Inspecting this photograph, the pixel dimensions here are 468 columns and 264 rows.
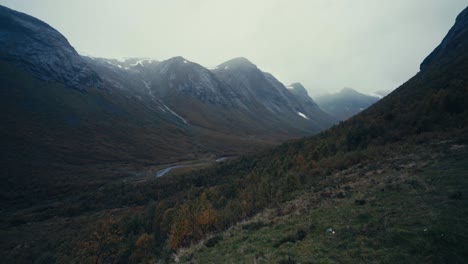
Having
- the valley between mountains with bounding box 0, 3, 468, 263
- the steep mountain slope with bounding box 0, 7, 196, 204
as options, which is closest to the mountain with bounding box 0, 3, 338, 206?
the steep mountain slope with bounding box 0, 7, 196, 204

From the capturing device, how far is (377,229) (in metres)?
9.52

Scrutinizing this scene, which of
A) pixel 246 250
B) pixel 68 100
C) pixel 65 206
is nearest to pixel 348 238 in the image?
pixel 246 250

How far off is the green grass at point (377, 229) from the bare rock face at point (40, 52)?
7092 inches

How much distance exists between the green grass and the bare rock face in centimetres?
18013

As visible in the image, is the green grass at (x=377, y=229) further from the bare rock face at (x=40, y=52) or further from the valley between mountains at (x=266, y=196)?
the bare rock face at (x=40, y=52)

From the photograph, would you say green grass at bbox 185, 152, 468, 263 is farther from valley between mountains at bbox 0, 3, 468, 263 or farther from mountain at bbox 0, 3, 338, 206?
mountain at bbox 0, 3, 338, 206

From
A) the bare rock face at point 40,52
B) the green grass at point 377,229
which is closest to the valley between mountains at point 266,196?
the green grass at point 377,229

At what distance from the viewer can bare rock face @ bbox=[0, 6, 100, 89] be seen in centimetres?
14688

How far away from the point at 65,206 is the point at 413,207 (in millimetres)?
63311

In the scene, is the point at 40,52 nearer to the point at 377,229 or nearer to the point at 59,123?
the point at 59,123

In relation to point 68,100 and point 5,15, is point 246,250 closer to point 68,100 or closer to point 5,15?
point 68,100

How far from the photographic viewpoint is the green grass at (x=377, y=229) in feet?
25.3

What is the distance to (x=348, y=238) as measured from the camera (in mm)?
9516

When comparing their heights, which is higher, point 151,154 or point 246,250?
point 246,250
